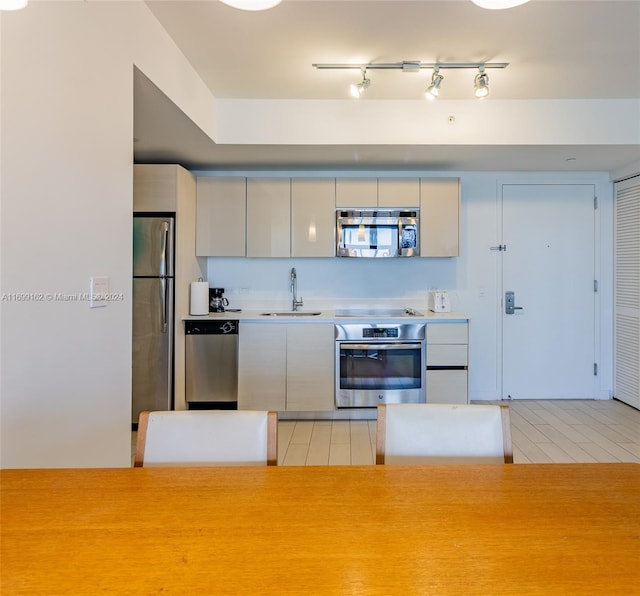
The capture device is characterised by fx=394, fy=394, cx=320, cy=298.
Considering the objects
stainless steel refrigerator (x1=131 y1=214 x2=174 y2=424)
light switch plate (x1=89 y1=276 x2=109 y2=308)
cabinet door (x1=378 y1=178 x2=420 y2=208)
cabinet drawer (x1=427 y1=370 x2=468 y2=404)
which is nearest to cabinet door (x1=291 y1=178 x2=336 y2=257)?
cabinet door (x1=378 y1=178 x2=420 y2=208)

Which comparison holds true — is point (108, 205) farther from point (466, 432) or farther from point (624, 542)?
point (624, 542)

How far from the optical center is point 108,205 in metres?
1.66

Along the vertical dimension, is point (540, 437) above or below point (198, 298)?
below

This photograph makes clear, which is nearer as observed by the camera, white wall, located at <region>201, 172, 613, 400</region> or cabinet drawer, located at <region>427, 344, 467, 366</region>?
cabinet drawer, located at <region>427, 344, 467, 366</region>

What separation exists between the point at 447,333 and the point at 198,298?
2199 mm

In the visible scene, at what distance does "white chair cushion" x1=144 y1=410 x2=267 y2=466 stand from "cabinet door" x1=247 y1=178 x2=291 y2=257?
8.52ft

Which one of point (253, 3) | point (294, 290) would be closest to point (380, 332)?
point (294, 290)

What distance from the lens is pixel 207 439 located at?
1197 millimetres

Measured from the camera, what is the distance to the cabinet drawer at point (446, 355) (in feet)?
11.2

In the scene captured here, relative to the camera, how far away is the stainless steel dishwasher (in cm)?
342

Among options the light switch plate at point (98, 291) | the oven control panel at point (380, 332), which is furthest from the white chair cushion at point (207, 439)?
the oven control panel at point (380, 332)

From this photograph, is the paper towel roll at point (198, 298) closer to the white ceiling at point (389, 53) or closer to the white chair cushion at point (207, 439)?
the white ceiling at point (389, 53)

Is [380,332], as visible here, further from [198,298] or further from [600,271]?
[600,271]

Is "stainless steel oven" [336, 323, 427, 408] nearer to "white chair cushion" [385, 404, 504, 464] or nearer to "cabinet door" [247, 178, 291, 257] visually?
"cabinet door" [247, 178, 291, 257]
